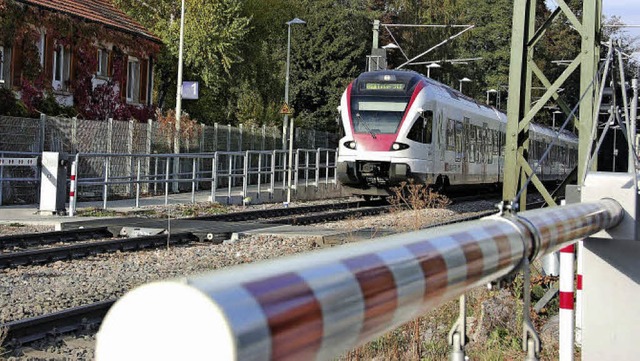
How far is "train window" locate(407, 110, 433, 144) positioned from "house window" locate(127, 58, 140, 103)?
1586 centimetres

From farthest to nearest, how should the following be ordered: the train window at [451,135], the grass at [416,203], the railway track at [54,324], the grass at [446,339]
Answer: the train window at [451,135] < the grass at [416,203] < the railway track at [54,324] < the grass at [446,339]

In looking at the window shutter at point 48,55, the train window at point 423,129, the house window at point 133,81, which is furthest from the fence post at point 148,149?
the train window at point 423,129

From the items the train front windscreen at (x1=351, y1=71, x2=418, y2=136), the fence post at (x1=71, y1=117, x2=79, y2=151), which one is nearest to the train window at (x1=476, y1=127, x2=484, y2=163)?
the train front windscreen at (x1=351, y1=71, x2=418, y2=136)

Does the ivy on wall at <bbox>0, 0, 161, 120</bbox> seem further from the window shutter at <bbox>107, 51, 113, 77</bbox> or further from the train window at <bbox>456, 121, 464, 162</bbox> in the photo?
the train window at <bbox>456, 121, 464, 162</bbox>

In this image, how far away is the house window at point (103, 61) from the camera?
32.2 metres

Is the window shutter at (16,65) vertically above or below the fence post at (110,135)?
above

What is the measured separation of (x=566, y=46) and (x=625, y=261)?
63595mm

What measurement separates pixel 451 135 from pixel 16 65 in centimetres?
1351

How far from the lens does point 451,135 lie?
25.0 metres

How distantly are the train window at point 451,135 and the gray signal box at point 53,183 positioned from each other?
35.9ft

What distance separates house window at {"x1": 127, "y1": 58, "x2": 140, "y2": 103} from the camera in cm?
3503

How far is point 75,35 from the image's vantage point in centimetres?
3016

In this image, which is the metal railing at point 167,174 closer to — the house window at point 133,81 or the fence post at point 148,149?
the fence post at point 148,149

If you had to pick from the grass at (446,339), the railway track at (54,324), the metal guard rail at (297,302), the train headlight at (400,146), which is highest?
the train headlight at (400,146)
